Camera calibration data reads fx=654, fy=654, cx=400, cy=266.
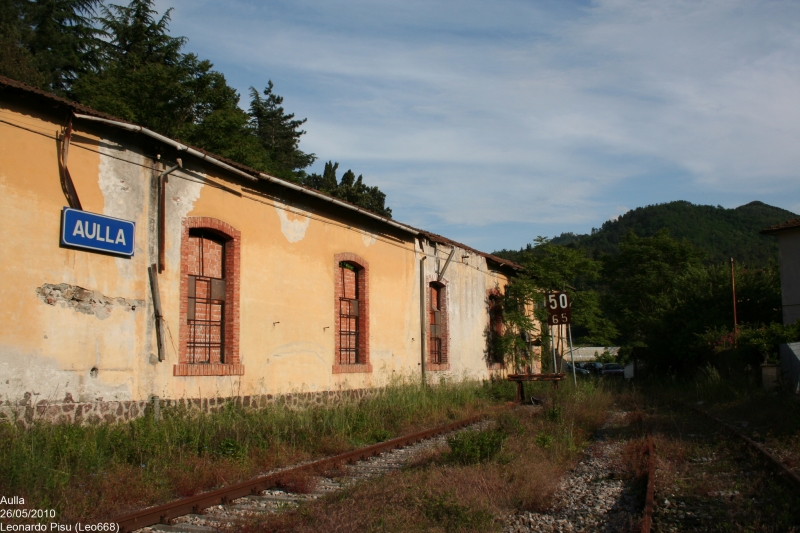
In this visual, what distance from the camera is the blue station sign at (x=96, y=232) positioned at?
8.80 m

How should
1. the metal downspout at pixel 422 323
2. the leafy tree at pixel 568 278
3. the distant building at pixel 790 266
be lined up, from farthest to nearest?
the distant building at pixel 790 266, the leafy tree at pixel 568 278, the metal downspout at pixel 422 323

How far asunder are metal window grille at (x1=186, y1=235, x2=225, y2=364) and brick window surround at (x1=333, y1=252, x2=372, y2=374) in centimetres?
317

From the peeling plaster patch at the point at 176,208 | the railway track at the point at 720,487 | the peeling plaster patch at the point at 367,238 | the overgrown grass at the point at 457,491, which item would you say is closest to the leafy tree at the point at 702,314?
the railway track at the point at 720,487

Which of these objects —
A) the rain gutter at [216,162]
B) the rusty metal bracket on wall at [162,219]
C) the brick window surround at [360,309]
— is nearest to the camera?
the rain gutter at [216,162]

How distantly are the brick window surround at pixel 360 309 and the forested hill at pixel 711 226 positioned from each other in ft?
273

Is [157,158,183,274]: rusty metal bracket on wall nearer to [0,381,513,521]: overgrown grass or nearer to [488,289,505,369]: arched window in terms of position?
[0,381,513,521]: overgrown grass

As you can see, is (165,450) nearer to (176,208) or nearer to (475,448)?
(475,448)

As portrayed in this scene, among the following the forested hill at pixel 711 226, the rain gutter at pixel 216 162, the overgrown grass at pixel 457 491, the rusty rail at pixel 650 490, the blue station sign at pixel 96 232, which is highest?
the forested hill at pixel 711 226

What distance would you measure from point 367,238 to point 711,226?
114m

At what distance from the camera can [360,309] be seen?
49.5 feet

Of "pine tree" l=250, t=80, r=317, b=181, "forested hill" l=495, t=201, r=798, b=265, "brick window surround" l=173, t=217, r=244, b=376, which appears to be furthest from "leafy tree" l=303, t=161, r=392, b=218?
"forested hill" l=495, t=201, r=798, b=265

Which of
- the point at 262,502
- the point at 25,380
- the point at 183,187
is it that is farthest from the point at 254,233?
the point at 262,502

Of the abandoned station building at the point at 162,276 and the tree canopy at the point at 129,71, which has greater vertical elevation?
the tree canopy at the point at 129,71

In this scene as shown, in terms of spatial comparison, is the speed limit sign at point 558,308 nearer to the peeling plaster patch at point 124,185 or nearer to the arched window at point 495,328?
the arched window at point 495,328
